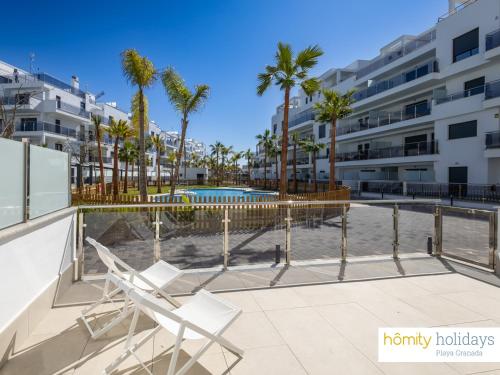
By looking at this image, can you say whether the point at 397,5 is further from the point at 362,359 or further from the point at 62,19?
the point at 62,19

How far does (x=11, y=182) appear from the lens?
303 centimetres

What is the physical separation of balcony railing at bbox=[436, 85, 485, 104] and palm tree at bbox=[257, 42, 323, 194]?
14328mm

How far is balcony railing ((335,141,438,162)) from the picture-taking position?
24.6 metres

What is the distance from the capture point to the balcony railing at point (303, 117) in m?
44.8

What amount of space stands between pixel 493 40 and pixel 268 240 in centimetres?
2301

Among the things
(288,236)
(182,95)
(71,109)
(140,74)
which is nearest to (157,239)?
(288,236)

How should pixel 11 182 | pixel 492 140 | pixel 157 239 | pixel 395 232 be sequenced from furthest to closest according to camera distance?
pixel 492 140, pixel 395 232, pixel 157 239, pixel 11 182

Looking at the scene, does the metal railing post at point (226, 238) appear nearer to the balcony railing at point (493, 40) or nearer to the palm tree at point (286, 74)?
the palm tree at point (286, 74)

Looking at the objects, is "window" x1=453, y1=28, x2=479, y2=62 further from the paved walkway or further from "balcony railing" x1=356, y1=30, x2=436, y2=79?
the paved walkway

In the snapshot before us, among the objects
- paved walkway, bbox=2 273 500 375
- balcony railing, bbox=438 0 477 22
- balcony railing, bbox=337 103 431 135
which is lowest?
paved walkway, bbox=2 273 500 375

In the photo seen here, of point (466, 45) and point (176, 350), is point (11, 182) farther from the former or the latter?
point (466, 45)

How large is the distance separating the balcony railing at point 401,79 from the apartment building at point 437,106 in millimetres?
86

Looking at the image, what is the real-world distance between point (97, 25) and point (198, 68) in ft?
20.0

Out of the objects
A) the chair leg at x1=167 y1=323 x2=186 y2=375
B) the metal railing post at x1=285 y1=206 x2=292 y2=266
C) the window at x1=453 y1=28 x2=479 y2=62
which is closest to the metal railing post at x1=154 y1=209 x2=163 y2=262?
the metal railing post at x1=285 y1=206 x2=292 y2=266
